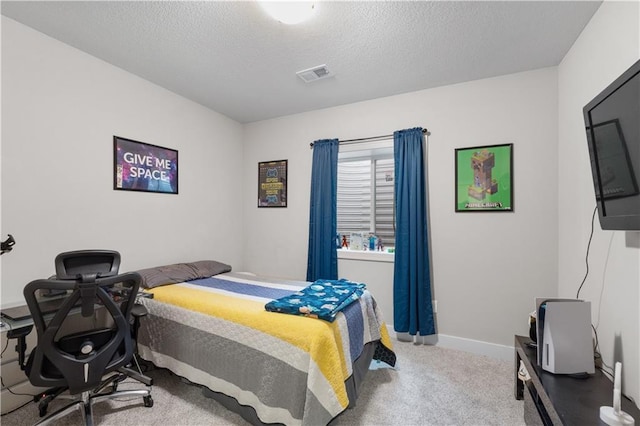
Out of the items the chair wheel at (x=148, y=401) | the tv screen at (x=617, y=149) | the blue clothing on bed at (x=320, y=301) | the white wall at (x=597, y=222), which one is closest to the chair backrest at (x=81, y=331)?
the chair wheel at (x=148, y=401)

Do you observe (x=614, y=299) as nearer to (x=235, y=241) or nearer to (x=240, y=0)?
(x=240, y=0)

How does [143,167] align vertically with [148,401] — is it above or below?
above

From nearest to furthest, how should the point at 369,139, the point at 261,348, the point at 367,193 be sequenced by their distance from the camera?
the point at 261,348 → the point at 369,139 → the point at 367,193

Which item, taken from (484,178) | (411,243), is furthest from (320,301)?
(484,178)

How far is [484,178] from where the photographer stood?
9.02ft

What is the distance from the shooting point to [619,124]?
1.32 meters

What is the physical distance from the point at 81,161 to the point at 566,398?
3.69 m

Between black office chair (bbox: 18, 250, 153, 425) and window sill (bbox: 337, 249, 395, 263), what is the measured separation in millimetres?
2257

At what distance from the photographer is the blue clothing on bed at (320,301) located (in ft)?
5.98

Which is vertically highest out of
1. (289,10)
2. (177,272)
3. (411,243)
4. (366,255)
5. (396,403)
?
(289,10)

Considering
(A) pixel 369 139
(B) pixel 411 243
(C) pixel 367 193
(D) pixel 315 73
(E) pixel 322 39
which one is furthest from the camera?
(C) pixel 367 193

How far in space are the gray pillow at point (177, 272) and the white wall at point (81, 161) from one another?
0.23m

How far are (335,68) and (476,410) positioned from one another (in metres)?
2.98

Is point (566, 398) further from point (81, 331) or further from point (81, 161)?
point (81, 161)
